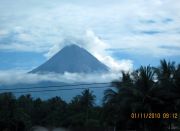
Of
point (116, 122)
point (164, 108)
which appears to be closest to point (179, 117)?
point (164, 108)

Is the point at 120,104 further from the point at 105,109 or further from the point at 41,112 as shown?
the point at 41,112

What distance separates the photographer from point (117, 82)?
57500 millimetres

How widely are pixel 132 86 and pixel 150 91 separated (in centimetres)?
226

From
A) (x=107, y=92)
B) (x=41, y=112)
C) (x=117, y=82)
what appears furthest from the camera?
(x=41, y=112)

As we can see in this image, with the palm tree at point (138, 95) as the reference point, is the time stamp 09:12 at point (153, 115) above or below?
below

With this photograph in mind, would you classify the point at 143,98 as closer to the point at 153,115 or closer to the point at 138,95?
the point at 138,95

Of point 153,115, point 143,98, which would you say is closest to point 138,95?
point 143,98

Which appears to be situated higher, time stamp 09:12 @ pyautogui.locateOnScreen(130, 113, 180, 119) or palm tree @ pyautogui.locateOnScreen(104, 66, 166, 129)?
palm tree @ pyautogui.locateOnScreen(104, 66, 166, 129)
